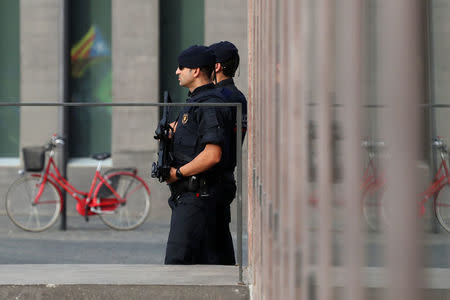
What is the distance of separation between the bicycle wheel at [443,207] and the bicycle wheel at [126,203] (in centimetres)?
457

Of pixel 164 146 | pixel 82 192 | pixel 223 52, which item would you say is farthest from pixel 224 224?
pixel 82 192

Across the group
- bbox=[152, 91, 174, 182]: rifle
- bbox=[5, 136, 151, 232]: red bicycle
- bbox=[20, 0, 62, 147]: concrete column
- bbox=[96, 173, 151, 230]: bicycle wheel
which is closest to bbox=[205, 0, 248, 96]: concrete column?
bbox=[20, 0, 62, 147]: concrete column

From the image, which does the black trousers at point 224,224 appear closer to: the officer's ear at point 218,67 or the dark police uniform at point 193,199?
the dark police uniform at point 193,199

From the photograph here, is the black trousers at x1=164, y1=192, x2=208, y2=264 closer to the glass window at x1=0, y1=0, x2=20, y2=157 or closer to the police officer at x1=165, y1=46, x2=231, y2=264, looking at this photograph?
the police officer at x1=165, y1=46, x2=231, y2=264

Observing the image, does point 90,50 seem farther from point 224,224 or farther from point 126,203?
point 224,224

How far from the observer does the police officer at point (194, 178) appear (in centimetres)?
448

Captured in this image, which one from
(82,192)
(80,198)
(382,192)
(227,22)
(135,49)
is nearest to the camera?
(382,192)

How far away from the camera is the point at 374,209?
2.40 feet

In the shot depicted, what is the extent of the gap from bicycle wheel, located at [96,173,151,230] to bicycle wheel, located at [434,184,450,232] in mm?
4565

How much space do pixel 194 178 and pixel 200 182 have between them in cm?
4

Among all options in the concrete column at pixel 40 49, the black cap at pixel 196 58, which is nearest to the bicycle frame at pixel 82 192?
the black cap at pixel 196 58

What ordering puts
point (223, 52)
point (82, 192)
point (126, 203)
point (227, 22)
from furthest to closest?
point (227, 22)
point (126, 203)
point (82, 192)
point (223, 52)

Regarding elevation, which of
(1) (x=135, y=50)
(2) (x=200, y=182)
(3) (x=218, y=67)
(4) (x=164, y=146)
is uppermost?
(1) (x=135, y=50)

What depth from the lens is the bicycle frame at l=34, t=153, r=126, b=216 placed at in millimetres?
6273
